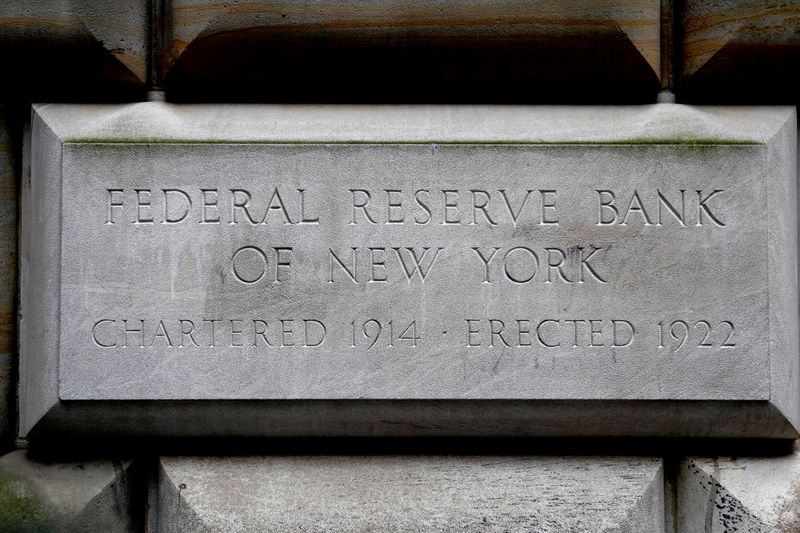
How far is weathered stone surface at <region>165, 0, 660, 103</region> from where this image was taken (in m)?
1.67

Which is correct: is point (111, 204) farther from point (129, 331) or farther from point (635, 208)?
point (635, 208)

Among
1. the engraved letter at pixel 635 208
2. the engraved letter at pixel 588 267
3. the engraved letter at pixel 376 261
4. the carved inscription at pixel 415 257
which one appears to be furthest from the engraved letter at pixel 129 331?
the engraved letter at pixel 635 208

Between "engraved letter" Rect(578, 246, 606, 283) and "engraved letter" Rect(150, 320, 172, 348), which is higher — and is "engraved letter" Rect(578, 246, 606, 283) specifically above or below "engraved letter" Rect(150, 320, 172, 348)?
above

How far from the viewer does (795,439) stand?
1728 millimetres

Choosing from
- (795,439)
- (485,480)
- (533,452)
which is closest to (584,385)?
(533,452)

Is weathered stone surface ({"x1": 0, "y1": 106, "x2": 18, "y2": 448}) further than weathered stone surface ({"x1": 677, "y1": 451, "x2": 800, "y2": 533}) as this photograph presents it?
Yes

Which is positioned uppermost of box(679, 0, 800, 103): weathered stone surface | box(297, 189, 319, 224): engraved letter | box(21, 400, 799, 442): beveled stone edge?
box(679, 0, 800, 103): weathered stone surface

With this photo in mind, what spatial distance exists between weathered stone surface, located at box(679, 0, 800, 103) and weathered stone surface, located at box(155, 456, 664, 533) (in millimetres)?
992

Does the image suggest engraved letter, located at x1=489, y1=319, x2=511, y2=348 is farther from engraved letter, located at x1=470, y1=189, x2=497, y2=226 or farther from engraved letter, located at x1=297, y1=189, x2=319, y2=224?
engraved letter, located at x1=297, y1=189, x2=319, y2=224

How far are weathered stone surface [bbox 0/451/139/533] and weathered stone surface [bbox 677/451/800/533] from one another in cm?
145

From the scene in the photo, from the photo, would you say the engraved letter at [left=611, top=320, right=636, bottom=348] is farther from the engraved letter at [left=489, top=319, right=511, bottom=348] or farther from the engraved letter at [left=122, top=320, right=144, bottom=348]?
the engraved letter at [left=122, top=320, right=144, bottom=348]

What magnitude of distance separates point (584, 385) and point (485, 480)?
14.0 inches

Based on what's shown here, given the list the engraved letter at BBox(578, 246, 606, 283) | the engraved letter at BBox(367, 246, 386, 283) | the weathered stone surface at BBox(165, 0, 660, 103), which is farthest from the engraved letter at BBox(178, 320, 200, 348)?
the engraved letter at BBox(578, 246, 606, 283)

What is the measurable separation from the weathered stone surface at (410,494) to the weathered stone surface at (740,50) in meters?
0.99
